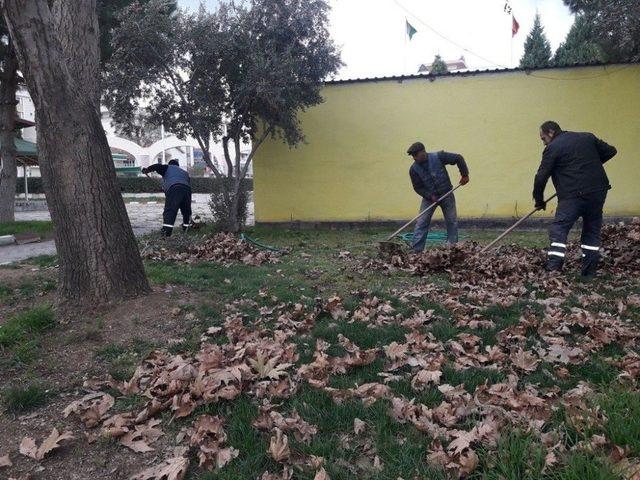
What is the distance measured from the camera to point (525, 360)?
323 centimetres

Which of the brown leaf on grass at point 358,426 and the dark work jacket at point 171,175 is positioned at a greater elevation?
the dark work jacket at point 171,175

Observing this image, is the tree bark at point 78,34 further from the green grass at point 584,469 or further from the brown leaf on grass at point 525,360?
the green grass at point 584,469

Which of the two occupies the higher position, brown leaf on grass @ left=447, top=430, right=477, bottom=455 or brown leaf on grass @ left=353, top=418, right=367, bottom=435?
brown leaf on grass @ left=447, top=430, right=477, bottom=455

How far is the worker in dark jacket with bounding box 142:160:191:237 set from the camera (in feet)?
32.2

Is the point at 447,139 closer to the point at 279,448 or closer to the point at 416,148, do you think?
the point at 416,148

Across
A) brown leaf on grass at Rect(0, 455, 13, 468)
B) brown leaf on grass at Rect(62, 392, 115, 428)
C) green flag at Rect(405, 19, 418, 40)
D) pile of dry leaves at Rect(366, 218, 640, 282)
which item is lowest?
brown leaf on grass at Rect(0, 455, 13, 468)

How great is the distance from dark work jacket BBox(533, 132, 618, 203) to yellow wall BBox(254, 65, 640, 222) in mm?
5432

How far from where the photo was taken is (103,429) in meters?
2.83

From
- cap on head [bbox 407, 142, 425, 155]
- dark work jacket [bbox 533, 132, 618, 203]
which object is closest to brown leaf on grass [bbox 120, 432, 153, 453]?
dark work jacket [bbox 533, 132, 618, 203]

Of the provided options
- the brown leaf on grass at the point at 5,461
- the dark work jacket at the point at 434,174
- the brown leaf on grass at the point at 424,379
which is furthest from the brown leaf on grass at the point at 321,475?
the dark work jacket at the point at 434,174

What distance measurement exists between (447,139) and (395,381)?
932cm

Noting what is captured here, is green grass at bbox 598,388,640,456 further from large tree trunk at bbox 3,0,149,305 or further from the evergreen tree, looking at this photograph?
the evergreen tree

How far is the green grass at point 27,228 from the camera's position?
11133 mm

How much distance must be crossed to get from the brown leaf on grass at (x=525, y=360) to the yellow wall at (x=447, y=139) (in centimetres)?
850
